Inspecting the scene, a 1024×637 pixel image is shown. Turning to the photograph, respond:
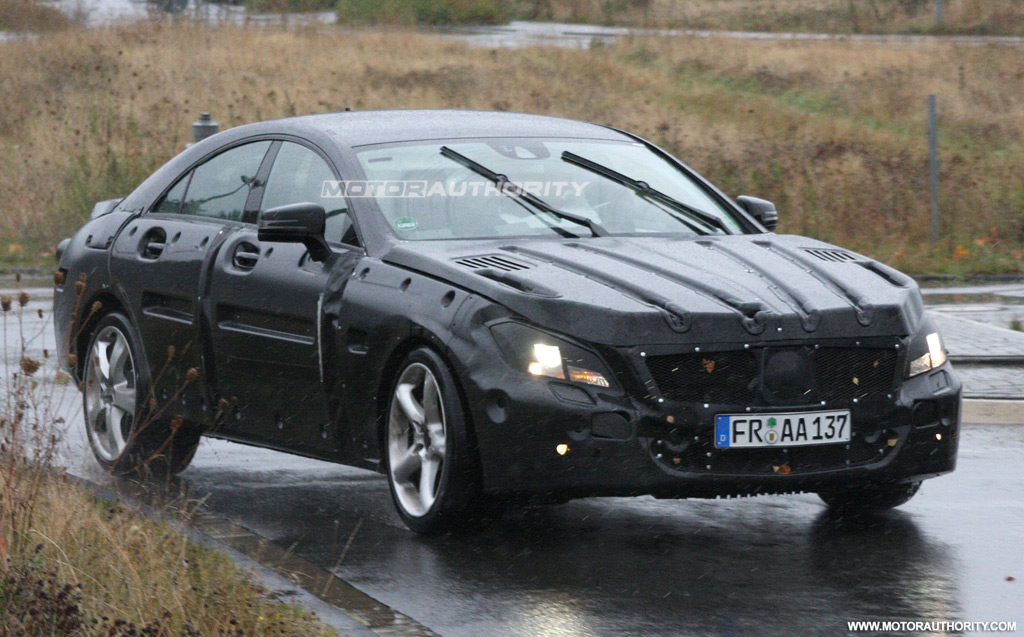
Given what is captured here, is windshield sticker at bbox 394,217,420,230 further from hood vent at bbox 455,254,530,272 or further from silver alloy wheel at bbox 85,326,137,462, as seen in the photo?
silver alloy wheel at bbox 85,326,137,462

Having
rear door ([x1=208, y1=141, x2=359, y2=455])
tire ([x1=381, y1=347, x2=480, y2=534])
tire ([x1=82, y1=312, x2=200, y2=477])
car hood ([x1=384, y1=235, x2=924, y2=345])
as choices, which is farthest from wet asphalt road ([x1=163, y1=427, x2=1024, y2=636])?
car hood ([x1=384, y1=235, x2=924, y2=345])

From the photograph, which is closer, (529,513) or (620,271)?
(620,271)

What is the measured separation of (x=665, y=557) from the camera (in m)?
6.25

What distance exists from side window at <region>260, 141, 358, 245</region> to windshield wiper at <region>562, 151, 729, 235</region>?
1076 millimetres

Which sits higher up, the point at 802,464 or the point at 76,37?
the point at 802,464

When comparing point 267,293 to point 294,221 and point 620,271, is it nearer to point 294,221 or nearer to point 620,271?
point 294,221

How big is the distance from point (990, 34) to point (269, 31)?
1728 cm

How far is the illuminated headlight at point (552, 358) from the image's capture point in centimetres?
602

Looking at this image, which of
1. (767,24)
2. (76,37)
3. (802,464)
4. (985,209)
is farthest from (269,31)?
(802,464)

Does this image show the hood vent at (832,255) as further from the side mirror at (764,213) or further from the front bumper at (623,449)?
the side mirror at (764,213)

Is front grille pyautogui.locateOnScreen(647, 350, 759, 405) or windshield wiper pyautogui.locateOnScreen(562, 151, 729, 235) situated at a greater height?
windshield wiper pyautogui.locateOnScreen(562, 151, 729, 235)

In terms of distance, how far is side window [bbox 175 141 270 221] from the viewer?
7.83 m

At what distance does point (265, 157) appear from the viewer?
7.79 meters

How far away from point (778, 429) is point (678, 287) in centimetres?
64
